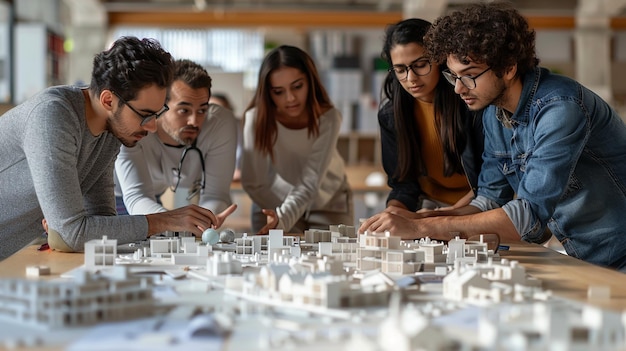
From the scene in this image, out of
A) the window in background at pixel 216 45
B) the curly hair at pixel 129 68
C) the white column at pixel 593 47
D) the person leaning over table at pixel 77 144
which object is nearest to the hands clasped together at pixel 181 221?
the person leaning over table at pixel 77 144

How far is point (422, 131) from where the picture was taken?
353 centimetres

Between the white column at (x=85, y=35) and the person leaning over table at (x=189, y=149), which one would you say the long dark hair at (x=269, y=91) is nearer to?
the person leaning over table at (x=189, y=149)

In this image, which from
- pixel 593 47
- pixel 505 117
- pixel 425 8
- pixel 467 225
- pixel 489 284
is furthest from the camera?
pixel 593 47

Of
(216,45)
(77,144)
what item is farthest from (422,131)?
(216,45)

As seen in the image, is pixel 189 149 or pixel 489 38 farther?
pixel 189 149

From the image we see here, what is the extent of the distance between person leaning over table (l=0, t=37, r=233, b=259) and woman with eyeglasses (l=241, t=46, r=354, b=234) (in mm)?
1125

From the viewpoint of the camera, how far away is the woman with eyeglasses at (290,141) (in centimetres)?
388

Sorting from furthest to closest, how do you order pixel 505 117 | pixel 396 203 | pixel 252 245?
1. pixel 396 203
2. pixel 505 117
3. pixel 252 245

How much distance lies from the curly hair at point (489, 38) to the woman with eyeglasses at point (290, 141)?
1196 mm

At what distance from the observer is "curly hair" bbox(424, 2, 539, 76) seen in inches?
103

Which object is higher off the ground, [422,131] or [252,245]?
[422,131]

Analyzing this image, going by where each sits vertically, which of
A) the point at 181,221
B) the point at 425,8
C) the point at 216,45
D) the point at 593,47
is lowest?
the point at 181,221

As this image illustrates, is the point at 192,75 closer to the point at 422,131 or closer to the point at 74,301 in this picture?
the point at 422,131

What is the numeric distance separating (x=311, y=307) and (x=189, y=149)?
2.10 meters
